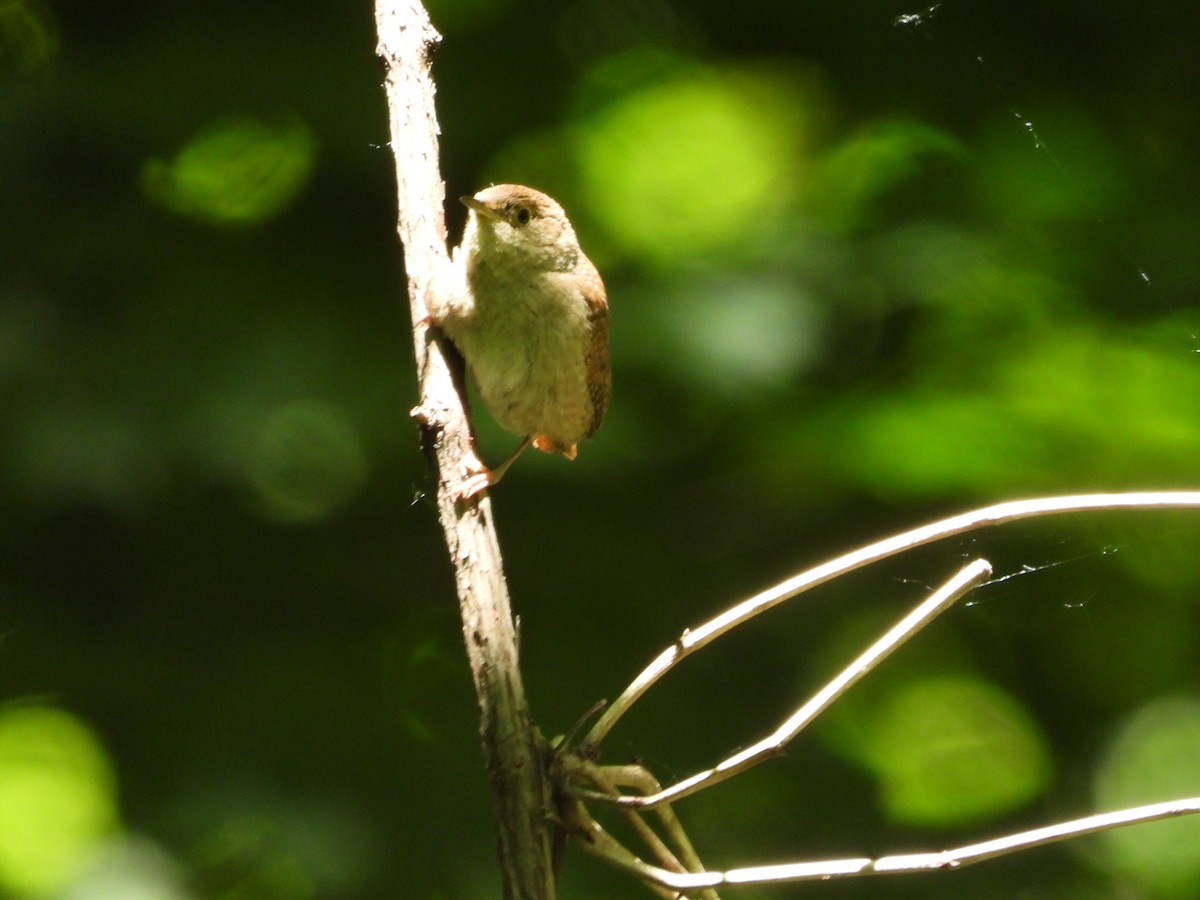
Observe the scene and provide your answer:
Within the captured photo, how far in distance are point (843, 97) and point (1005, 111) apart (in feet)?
1.26

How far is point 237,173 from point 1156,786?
8.46 feet

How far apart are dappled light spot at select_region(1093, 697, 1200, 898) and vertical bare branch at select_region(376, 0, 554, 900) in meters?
1.92

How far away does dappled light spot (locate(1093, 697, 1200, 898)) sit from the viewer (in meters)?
2.45

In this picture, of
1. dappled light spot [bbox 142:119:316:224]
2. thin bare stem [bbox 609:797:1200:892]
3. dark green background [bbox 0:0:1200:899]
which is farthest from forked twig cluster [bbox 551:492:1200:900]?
dappled light spot [bbox 142:119:316:224]

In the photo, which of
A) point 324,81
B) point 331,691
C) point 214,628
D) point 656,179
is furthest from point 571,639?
point 324,81

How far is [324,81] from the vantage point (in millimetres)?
2797

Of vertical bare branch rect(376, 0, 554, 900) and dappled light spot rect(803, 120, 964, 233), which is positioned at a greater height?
dappled light spot rect(803, 120, 964, 233)

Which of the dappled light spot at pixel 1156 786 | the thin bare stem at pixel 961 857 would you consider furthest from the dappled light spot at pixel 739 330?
the thin bare stem at pixel 961 857

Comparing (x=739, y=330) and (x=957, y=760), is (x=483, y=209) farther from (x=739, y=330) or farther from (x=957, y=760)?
(x=957, y=760)

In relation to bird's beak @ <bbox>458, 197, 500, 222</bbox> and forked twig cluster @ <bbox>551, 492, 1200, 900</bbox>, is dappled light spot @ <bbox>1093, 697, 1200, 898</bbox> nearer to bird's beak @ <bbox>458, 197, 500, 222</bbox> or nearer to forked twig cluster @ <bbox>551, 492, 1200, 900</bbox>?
forked twig cluster @ <bbox>551, 492, 1200, 900</bbox>

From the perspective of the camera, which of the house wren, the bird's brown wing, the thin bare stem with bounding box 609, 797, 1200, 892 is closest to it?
the thin bare stem with bounding box 609, 797, 1200, 892

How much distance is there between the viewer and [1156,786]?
8.51 ft

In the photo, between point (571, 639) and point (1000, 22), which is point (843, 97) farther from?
point (571, 639)

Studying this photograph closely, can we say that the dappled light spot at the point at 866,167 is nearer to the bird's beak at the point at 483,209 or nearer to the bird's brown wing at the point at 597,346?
the bird's brown wing at the point at 597,346
